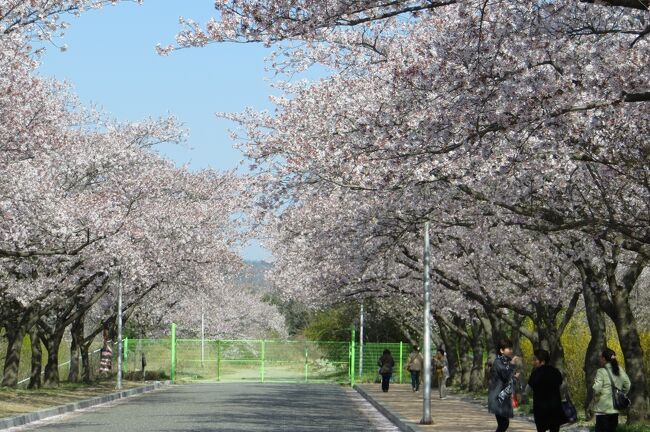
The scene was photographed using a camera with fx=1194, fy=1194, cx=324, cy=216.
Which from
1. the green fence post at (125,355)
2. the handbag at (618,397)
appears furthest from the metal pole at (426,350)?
the green fence post at (125,355)

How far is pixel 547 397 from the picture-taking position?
624 inches

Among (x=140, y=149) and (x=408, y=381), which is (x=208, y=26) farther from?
(x=408, y=381)

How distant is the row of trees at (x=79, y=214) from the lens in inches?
920

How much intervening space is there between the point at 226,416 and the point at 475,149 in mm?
13853

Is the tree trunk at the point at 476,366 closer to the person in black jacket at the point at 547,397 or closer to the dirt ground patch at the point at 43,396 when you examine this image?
the dirt ground patch at the point at 43,396

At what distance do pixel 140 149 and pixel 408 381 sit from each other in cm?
2305

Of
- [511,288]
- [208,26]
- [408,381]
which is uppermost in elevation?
[208,26]

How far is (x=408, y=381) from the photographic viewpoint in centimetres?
6059

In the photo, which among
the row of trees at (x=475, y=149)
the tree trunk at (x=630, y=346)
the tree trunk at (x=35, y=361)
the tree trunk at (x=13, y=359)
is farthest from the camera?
the tree trunk at (x=35, y=361)

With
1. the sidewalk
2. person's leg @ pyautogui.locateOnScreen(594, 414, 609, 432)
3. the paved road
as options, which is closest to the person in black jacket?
person's leg @ pyautogui.locateOnScreen(594, 414, 609, 432)

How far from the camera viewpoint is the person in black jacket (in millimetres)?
15766

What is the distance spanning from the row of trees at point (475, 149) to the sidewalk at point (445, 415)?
2.32m

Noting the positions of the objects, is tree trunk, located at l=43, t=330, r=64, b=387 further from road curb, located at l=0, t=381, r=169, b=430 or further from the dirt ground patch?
road curb, located at l=0, t=381, r=169, b=430

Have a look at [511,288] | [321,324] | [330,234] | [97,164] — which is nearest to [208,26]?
[330,234]
